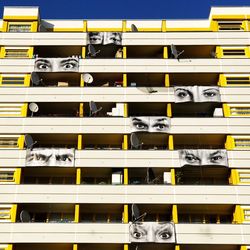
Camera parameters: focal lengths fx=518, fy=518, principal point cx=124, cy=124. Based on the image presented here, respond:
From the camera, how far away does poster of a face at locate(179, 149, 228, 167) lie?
39.2m

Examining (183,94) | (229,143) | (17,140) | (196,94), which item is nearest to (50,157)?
(17,140)

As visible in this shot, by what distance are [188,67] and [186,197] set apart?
1184 cm

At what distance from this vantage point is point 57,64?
44.0 m

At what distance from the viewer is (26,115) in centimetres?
4181

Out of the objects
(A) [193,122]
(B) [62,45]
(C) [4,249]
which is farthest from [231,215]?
(B) [62,45]

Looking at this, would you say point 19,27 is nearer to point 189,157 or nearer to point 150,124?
point 150,124

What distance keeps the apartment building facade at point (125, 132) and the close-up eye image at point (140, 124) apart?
0.28 ft

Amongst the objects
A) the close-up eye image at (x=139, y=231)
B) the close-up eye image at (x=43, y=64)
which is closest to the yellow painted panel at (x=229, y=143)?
the close-up eye image at (x=139, y=231)

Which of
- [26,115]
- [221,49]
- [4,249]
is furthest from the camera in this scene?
[221,49]

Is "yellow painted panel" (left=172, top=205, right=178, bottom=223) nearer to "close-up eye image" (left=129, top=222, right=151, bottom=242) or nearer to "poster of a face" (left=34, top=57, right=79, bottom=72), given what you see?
"close-up eye image" (left=129, top=222, right=151, bottom=242)

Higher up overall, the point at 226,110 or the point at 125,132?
the point at 226,110

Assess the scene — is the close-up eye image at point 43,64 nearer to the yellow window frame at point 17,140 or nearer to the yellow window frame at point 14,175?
the yellow window frame at point 17,140

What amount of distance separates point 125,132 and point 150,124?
2.09m

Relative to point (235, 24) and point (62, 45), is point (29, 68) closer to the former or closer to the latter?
point (62, 45)
